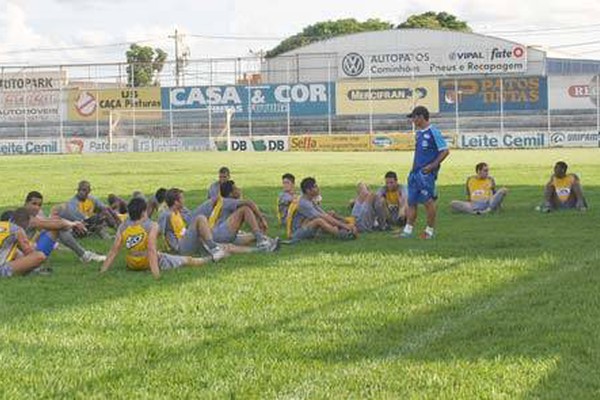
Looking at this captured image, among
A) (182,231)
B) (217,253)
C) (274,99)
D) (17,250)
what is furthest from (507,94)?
(17,250)

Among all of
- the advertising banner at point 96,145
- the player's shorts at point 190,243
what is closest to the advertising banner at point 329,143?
the advertising banner at point 96,145

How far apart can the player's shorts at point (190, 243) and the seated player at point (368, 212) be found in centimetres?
323

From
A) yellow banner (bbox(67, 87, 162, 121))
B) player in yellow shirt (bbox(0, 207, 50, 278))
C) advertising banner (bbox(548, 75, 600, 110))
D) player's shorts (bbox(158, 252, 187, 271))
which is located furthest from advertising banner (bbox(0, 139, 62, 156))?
player's shorts (bbox(158, 252, 187, 271))

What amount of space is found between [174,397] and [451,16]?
114947mm

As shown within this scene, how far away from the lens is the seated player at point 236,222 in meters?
13.9

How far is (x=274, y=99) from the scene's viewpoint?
254 ft

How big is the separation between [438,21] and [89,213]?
103 metres

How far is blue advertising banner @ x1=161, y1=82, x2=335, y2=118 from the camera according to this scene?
76.8 metres

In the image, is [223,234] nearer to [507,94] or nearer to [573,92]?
[507,94]

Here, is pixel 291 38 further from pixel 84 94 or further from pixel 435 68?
pixel 84 94

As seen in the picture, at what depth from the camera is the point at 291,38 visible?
121000 mm

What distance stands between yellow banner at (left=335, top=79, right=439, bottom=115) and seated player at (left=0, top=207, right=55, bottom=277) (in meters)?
63.7

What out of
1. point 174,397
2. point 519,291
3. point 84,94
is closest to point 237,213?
point 519,291

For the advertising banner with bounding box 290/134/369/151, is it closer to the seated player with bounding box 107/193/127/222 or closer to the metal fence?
the metal fence
